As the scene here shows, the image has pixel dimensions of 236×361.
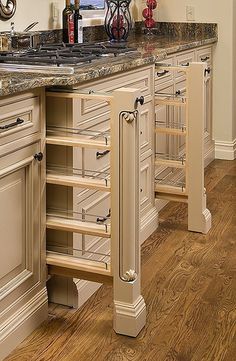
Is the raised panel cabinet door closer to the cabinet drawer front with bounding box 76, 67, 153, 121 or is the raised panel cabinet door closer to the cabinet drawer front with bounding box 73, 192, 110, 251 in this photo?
the cabinet drawer front with bounding box 73, 192, 110, 251

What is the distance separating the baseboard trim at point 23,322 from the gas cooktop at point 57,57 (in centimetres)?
84

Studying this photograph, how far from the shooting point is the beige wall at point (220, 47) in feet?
15.5

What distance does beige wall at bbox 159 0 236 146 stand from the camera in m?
4.72

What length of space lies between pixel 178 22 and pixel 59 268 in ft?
9.95

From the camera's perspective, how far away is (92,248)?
2568 millimetres

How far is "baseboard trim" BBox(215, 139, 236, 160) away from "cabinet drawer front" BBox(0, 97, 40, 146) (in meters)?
2.97

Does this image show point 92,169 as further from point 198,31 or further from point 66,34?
point 198,31

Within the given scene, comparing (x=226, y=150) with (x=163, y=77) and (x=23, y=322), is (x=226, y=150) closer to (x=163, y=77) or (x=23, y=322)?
(x=163, y=77)

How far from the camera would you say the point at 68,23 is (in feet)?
11.6

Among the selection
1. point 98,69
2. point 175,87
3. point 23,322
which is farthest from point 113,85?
point 175,87

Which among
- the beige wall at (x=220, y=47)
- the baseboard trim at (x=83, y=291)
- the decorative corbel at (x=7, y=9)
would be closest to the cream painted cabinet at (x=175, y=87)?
the beige wall at (x=220, y=47)

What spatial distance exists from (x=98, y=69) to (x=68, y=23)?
46.5 inches

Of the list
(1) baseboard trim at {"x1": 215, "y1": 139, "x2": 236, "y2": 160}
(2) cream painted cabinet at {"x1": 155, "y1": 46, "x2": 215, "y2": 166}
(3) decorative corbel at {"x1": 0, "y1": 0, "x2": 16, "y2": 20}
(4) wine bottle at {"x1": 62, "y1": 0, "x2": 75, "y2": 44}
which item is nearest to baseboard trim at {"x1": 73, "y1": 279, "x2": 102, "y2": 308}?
(2) cream painted cabinet at {"x1": 155, "y1": 46, "x2": 215, "y2": 166}

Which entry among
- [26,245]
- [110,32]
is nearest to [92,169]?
[26,245]
